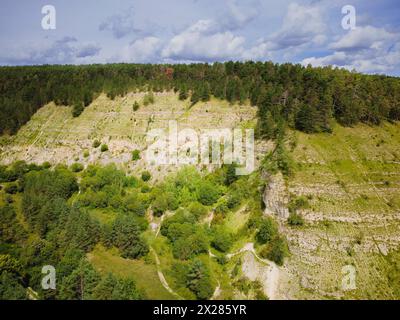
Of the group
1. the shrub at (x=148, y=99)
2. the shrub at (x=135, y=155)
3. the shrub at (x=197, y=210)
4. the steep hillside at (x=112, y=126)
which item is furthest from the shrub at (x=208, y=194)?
the shrub at (x=148, y=99)

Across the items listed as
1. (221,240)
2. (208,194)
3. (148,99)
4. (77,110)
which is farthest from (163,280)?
(77,110)

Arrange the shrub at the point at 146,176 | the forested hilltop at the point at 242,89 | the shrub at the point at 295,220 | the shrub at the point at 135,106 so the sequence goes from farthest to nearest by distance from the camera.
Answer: the shrub at the point at 135,106
the shrub at the point at 146,176
the forested hilltop at the point at 242,89
the shrub at the point at 295,220

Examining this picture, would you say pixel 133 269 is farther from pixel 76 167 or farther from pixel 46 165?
pixel 46 165

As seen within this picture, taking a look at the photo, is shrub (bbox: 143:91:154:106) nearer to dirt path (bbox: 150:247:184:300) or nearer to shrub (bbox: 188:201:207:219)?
shrub (bbox: 188:201:207:219)

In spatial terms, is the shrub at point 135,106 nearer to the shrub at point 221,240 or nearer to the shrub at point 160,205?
the shrub at point 160,205

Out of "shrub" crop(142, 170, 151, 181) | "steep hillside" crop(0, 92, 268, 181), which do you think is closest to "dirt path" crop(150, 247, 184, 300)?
"shrub" crop(142, 170, 151, 181)

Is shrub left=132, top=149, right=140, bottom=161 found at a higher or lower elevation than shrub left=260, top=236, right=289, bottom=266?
higher

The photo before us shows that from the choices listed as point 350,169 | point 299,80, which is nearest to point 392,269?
point 350,169
